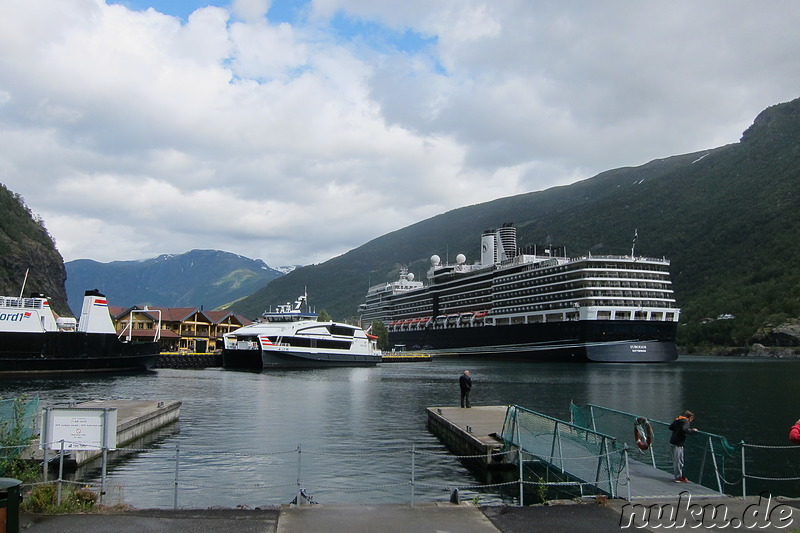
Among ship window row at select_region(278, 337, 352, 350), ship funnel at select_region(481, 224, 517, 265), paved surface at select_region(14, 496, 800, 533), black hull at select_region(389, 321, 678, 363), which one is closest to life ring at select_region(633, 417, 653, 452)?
paved surface at select_region(14, 496, 800, 533)

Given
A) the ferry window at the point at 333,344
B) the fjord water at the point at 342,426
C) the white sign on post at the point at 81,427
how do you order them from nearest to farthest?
1. the white sign on post at the point at 81,427
2. the fjord water at the point at 342,426
3. the ferry window at the point at 333,344

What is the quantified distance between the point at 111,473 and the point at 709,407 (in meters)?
30.5

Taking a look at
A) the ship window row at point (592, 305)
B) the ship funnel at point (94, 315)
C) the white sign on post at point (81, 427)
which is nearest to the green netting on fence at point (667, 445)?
the white sign on post at point (81, 427)

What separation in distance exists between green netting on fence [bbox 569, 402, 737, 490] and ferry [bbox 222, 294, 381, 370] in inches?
2260

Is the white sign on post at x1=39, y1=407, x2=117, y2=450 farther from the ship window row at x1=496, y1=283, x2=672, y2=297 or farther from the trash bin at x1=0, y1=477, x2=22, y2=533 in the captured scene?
the ship window row at x1=496, y1=283, x2=672, y2=297

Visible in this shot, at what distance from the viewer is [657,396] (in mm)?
40844

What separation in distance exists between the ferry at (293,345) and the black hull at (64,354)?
12.5m

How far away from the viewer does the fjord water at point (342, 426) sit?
16000mm

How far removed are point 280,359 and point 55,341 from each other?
78.2 ft

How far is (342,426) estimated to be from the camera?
27.1 m

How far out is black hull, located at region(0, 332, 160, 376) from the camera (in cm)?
5344

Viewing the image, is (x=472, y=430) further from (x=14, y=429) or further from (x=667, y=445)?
(x=14, y=429)

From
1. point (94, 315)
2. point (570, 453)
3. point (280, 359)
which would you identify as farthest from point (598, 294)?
point (570, 453)

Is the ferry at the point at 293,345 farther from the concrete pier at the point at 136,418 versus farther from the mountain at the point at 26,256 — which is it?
the concrete pier at the point at 136,418
